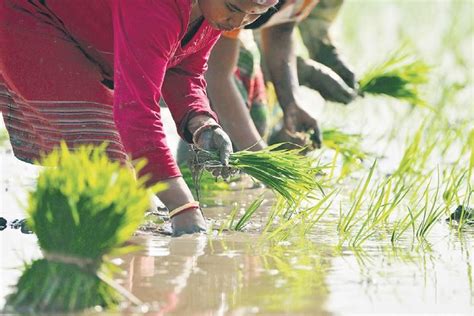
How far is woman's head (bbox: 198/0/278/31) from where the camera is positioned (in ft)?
13.5

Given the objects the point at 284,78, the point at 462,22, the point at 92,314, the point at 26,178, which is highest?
the point at 462,22

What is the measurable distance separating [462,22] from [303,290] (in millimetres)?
6461

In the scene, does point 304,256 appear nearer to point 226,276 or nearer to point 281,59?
point 226,276

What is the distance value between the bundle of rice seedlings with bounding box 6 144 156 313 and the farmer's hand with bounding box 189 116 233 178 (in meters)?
0.98

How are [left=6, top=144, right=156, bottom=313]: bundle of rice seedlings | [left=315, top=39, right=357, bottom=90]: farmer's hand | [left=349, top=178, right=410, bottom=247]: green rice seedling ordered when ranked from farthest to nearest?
1. [left=315, top=39, right=357, bottom=90]: farmer's hand
2. [left=349, top=178, right=410, bottom=247]: green rice seedling
3. [left=6, top=144, right=156, bottom=313]: bundle of rice seedlings

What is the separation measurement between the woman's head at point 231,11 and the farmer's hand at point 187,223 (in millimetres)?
567

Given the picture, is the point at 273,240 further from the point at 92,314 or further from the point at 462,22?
the point at 462,22

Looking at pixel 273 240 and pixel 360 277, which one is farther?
pixel 273 240

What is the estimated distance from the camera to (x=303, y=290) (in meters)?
3.62

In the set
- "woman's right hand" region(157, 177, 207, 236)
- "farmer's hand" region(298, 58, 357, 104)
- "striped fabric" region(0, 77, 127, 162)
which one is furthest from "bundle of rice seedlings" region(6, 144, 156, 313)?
"farmer's hand" region(298, 58, 357, 104)

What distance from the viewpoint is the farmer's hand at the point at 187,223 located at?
13.6ft

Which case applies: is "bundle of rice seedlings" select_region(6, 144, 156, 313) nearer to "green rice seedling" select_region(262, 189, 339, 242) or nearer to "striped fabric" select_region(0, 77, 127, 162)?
"green rice seedling" select_region(262, 189, 339, 242)

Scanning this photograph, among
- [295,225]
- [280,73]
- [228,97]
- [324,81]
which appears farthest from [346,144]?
[295,225]

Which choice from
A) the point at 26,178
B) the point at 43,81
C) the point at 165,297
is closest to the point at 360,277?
the point at 165,297
